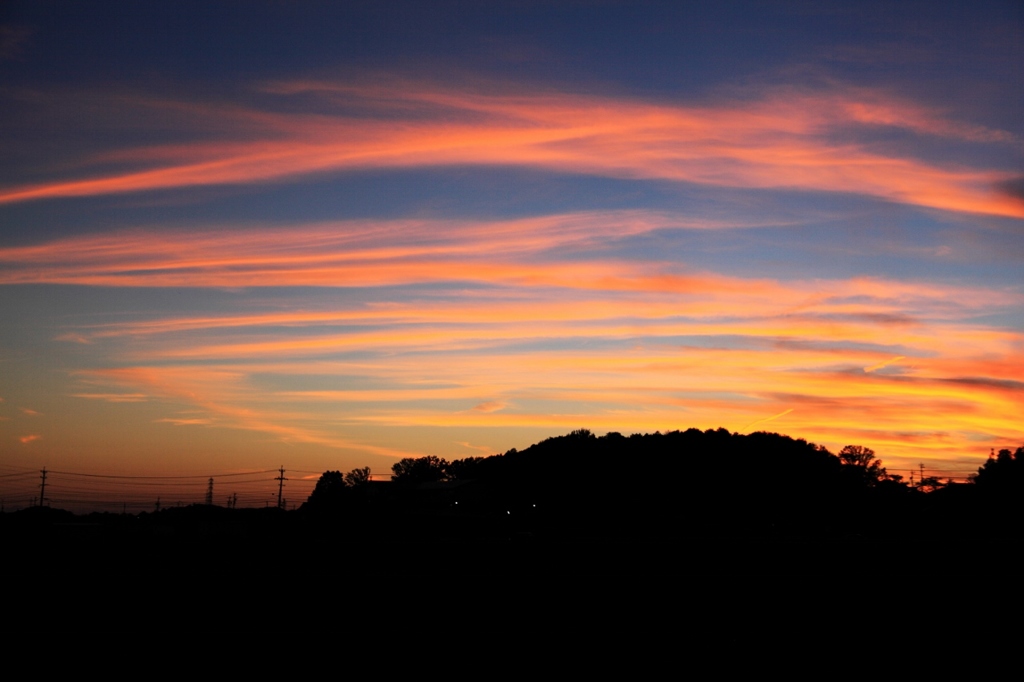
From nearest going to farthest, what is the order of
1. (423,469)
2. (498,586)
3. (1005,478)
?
(498,586), (1005,478), (423,469)

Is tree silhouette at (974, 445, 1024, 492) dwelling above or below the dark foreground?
above

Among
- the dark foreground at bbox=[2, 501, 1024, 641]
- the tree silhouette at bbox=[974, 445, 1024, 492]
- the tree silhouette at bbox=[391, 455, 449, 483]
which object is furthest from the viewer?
the tree silhouette at bbox=[391, 455, 449, 483]

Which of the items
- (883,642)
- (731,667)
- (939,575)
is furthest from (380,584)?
(939,575)

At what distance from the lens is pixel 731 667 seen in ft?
50.0

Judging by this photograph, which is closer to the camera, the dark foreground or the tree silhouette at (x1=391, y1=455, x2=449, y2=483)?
the dark foreground

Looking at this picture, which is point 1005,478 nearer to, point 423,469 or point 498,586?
point 498,586

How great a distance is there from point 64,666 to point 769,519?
203 ft

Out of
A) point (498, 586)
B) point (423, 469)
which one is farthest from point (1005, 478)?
point (423, 469)

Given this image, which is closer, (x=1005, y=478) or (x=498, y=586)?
(x=498, y=586)

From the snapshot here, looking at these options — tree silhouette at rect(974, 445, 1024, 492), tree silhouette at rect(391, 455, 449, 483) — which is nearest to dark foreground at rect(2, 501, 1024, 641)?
tree silhouette at rect(974, 445, 1024, 492)

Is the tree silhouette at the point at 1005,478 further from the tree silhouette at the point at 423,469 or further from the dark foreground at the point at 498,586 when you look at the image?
the tree silhouette at the point at 423,469

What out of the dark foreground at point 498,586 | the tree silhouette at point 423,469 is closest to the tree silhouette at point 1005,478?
the dark foreground at point 498,586

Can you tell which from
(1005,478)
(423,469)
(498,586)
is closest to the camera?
(498,586)

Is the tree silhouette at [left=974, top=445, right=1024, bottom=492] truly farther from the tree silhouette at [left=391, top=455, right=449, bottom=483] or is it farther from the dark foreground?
the tree silhouette at [left=391, top=455, right=449, bottom=483]
